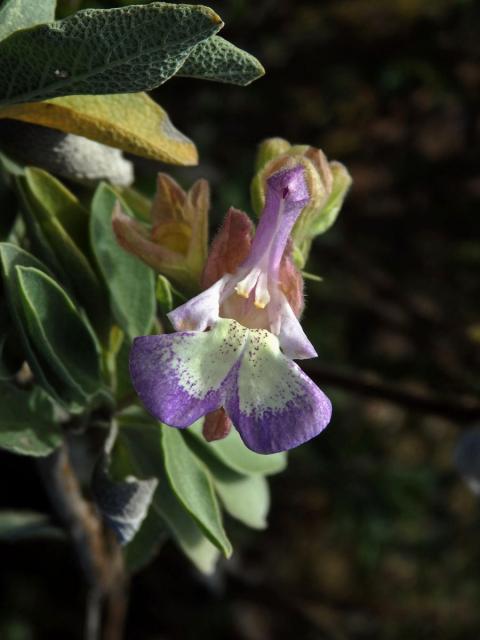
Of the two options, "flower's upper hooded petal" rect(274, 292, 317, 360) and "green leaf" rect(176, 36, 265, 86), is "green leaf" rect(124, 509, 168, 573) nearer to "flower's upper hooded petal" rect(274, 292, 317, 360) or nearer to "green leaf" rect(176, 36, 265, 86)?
"flower's upper hooded petal" rect(274, 292, 317, 360)

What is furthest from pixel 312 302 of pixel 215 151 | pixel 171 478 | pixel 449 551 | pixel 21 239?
pixel 171 478

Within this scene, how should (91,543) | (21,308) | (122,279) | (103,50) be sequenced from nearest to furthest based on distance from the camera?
1. (103,50)
2. (21,308)
3. (122,279)
4. (91,543)

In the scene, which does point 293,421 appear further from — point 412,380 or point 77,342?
point 412,380

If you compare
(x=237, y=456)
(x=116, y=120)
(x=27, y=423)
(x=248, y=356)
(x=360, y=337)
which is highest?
(x=116, y=120)

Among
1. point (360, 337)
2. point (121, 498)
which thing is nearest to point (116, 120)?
point (121, 498)

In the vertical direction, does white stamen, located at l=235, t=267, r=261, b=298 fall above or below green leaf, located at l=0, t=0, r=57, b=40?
below

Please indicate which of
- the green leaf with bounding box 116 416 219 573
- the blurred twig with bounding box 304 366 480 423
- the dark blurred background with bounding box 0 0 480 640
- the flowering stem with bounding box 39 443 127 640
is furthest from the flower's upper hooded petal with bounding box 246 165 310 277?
the dark blurred background with bounding box 0 0 480 640

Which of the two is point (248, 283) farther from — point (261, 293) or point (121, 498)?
point (121, 498)

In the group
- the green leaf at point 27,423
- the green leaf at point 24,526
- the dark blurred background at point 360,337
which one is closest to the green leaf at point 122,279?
the green leaf at point 27,423
